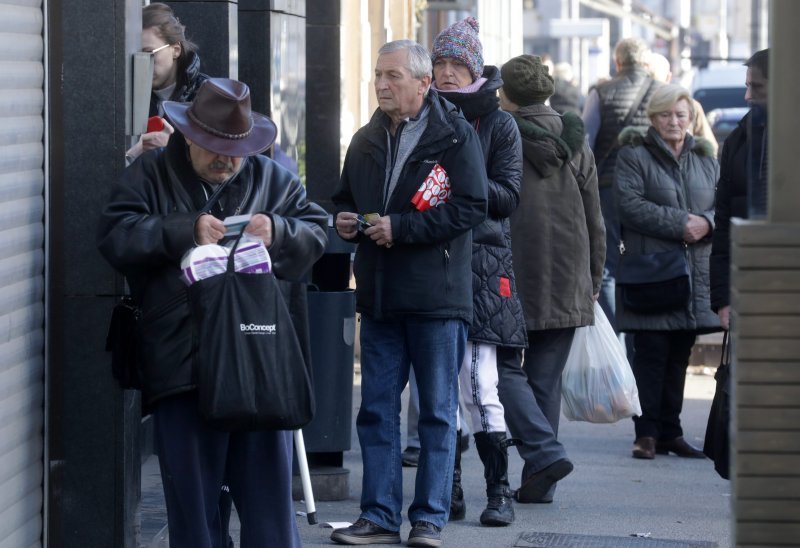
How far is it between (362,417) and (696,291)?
2713mm

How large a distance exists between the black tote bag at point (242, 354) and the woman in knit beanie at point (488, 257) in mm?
2214

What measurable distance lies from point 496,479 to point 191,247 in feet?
8.52

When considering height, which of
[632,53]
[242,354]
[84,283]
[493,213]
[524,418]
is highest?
[632,53]

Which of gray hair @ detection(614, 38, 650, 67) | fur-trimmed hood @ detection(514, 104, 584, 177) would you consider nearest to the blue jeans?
fur-trimmed hood @ detection(514, 104, 584, 177)

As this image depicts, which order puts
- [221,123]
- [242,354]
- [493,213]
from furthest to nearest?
1. [493,213]
2. [221,123]
3. [242,354]

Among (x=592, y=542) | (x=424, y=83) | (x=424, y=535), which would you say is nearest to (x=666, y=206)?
(x=592, y=542)

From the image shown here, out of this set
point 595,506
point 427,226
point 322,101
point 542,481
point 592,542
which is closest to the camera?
point 427,226

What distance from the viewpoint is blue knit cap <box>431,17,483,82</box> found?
6.69 meters

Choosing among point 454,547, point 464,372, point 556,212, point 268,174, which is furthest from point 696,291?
point 268,174

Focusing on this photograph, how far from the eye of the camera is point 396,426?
632 cm

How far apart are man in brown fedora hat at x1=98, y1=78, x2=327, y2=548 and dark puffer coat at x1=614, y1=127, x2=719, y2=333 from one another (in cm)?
382

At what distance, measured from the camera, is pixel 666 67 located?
37.0ft

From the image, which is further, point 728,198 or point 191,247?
point 728,198

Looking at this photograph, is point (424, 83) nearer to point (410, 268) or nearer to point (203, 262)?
point (410, 268)
